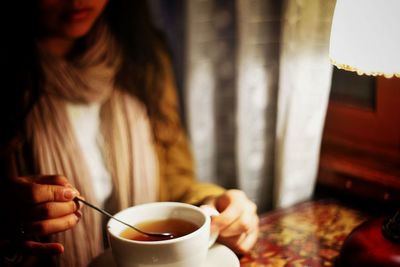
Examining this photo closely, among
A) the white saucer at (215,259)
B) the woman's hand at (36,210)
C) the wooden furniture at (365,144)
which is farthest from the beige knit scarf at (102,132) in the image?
the wooden furniture at (365,144)

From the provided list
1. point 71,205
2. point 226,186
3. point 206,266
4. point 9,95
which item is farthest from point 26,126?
point 226,186

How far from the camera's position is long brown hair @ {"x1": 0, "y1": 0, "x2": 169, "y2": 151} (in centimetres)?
90

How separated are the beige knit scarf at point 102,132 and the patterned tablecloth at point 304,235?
0.32 m

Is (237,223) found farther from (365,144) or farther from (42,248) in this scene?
(365,144)

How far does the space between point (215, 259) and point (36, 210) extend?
12.6 inches

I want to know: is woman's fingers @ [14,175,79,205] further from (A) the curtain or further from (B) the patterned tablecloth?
(A) the curtain

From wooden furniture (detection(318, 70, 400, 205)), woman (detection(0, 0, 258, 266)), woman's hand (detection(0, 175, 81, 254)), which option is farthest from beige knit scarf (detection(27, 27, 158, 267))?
wooden furniture (detection(318, 70, 400, 205))

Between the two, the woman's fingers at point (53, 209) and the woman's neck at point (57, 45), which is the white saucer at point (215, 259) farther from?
the woman's neck at point (57, 45)

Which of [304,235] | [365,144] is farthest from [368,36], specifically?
[365,144]

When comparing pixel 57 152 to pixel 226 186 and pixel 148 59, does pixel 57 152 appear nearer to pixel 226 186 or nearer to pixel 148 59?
pixel 148 59

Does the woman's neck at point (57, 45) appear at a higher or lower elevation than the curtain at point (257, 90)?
higher

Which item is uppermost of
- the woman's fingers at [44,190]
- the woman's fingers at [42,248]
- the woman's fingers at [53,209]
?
the woman's fingers at [44,190]

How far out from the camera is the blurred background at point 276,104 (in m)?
1.10

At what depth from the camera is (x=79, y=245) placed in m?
1.04
